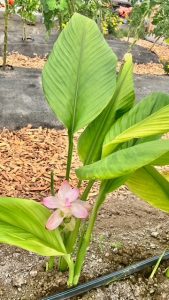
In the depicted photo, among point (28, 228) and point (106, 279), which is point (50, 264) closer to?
point (106, 279)

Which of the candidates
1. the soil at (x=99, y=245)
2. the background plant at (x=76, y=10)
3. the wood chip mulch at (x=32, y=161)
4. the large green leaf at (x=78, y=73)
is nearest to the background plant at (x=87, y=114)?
the large green leaf at (x=78, y=73)

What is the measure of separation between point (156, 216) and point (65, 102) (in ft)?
2.80

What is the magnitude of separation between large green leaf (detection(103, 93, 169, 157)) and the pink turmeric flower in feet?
0.41

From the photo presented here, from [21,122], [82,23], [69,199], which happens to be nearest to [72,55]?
[82,23]

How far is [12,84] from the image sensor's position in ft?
11.0

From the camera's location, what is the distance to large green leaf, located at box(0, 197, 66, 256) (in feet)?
3.18

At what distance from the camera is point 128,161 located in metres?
0.81

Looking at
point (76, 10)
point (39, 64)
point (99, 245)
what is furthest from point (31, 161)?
point (39, 64)

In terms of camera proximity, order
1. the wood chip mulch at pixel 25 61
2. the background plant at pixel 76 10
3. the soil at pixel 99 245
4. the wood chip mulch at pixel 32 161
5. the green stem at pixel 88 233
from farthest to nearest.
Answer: the wood chip mulch at pixel 25 61
the background plant at pixel 76 10
the wood chip mulch at pixel 32 161
the soil at pixel 99 245
the green stem at pixel 88 233

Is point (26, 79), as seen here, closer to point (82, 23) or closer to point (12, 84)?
point (12, 84)

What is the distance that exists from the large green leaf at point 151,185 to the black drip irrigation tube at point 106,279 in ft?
0.76

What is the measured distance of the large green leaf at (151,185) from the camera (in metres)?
1.17

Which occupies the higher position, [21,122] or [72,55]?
[72,55]

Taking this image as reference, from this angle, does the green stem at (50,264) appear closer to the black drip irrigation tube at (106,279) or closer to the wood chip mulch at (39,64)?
the black drip irrigation tube at (106,279)
